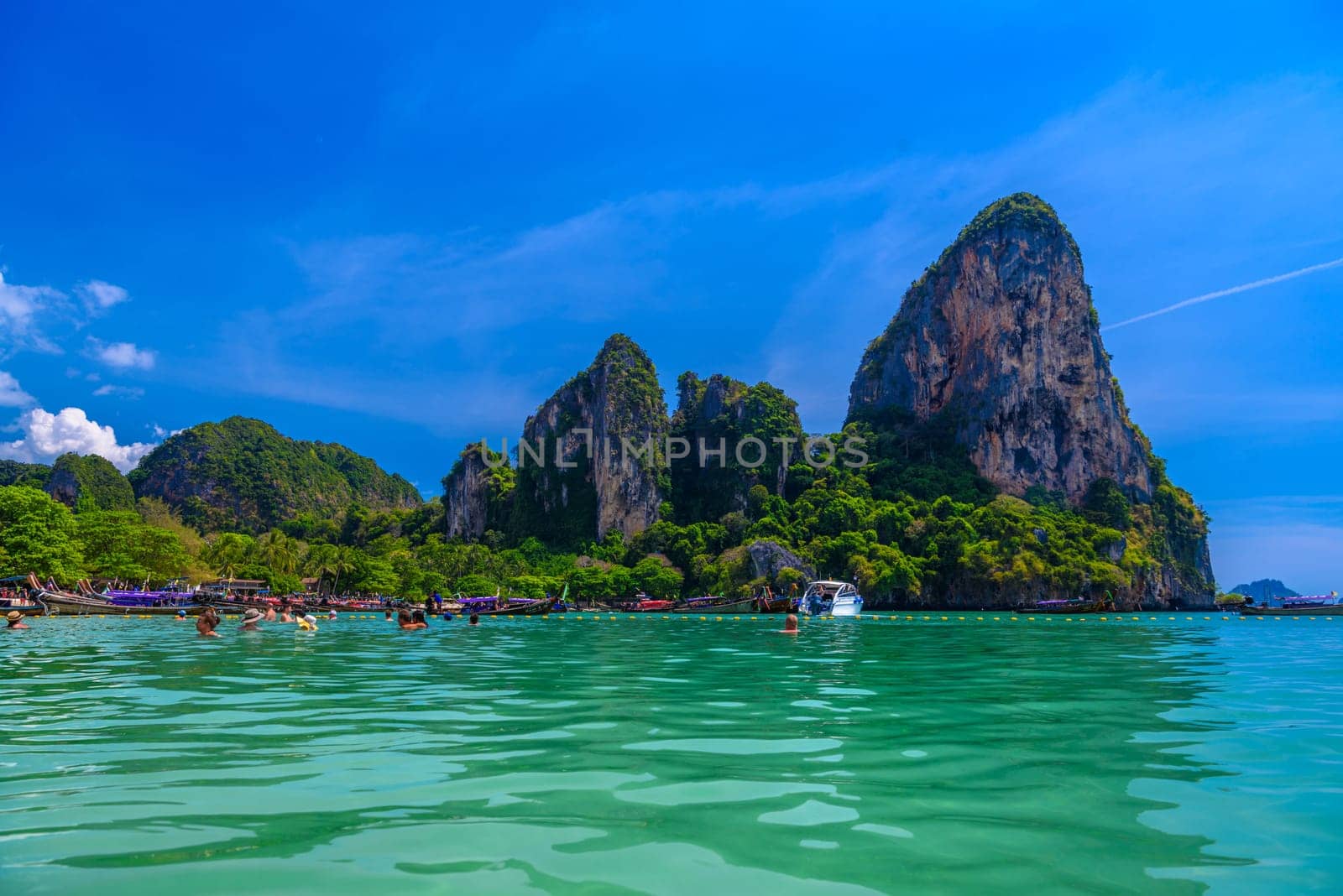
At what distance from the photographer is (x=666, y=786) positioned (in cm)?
687

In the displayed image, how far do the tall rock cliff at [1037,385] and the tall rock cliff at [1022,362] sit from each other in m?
0.20

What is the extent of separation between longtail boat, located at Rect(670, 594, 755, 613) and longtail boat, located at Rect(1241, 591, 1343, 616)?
50472 mm

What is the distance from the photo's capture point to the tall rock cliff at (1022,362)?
134m

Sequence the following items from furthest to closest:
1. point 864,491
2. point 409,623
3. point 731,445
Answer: point 731,445
point 864,491
point 409,623

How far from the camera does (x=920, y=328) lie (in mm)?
151125

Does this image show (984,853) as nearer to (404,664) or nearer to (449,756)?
(449,756)

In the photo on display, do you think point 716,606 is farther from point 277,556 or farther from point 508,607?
point 277,556

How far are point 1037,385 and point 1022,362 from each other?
15.3 ft

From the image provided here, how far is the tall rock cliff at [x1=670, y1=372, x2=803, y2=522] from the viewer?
13688 centimetres

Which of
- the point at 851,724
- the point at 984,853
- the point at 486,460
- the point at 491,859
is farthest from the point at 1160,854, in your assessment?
the point at 486,460

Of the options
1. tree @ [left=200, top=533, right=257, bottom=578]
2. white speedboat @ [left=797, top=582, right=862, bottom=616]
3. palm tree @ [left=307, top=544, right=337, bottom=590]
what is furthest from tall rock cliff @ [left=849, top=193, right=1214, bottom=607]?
tree @ [left=200, top=533, right=257, bottom=578]

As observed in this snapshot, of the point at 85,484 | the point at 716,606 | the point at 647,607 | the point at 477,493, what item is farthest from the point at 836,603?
the point at 85,484

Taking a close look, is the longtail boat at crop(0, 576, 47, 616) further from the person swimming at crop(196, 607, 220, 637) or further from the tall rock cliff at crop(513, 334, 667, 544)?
the tall rock cliff at crop(513, 334, 667, 544)

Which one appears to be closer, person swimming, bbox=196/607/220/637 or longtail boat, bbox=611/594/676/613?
person swimming, bbox=196/607/220/637
